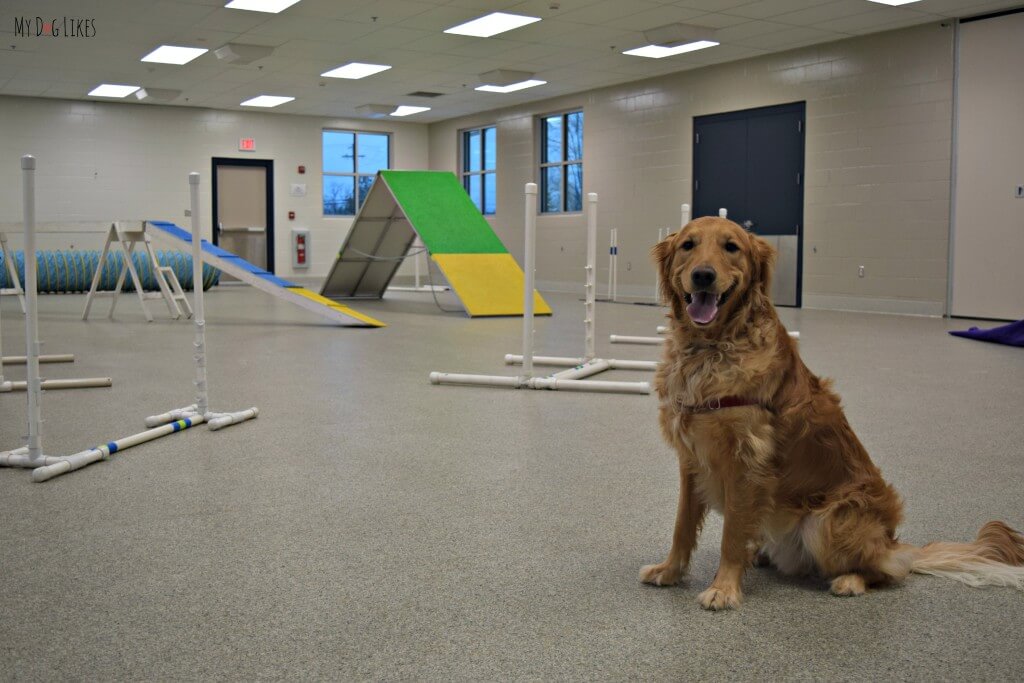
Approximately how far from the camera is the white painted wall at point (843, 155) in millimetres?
10047

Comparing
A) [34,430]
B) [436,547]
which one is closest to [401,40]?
[34,430]

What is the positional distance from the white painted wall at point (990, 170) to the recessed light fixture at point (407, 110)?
32.1 feet

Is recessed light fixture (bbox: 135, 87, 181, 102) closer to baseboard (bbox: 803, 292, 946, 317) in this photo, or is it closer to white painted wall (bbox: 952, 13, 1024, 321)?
baseboard (bbox: 803, 292, 946, 317)

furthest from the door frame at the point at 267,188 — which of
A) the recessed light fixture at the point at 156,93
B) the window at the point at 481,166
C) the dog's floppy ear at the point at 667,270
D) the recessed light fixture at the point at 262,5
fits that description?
the dog's floppy ear at the point at 667,270

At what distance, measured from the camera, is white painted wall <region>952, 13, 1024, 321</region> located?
30.3 ft

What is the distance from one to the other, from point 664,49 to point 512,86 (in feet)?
11.5

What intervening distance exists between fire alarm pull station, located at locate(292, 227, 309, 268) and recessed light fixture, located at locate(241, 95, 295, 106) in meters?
2.60

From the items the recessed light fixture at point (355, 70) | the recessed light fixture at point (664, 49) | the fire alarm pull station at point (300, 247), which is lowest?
the fire alarm pull station at point (300, 247)

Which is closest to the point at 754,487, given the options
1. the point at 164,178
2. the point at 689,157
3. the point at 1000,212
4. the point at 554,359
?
the point at 554,359

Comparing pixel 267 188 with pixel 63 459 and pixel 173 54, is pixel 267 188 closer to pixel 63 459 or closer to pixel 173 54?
pixel 173 54

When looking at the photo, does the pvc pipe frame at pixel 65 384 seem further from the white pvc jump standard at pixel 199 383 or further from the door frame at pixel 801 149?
the door frame at pixel 801 149

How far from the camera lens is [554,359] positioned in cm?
591

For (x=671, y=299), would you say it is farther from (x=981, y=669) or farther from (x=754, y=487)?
(x=981, y=669)

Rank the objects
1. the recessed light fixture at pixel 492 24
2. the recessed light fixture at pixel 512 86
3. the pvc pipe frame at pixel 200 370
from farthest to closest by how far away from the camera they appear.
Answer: the recessed light fixture at pixel 512 86 < the recessed light fixture at pixel 492 24 < the pvc pipe frame at pixel 200 370
